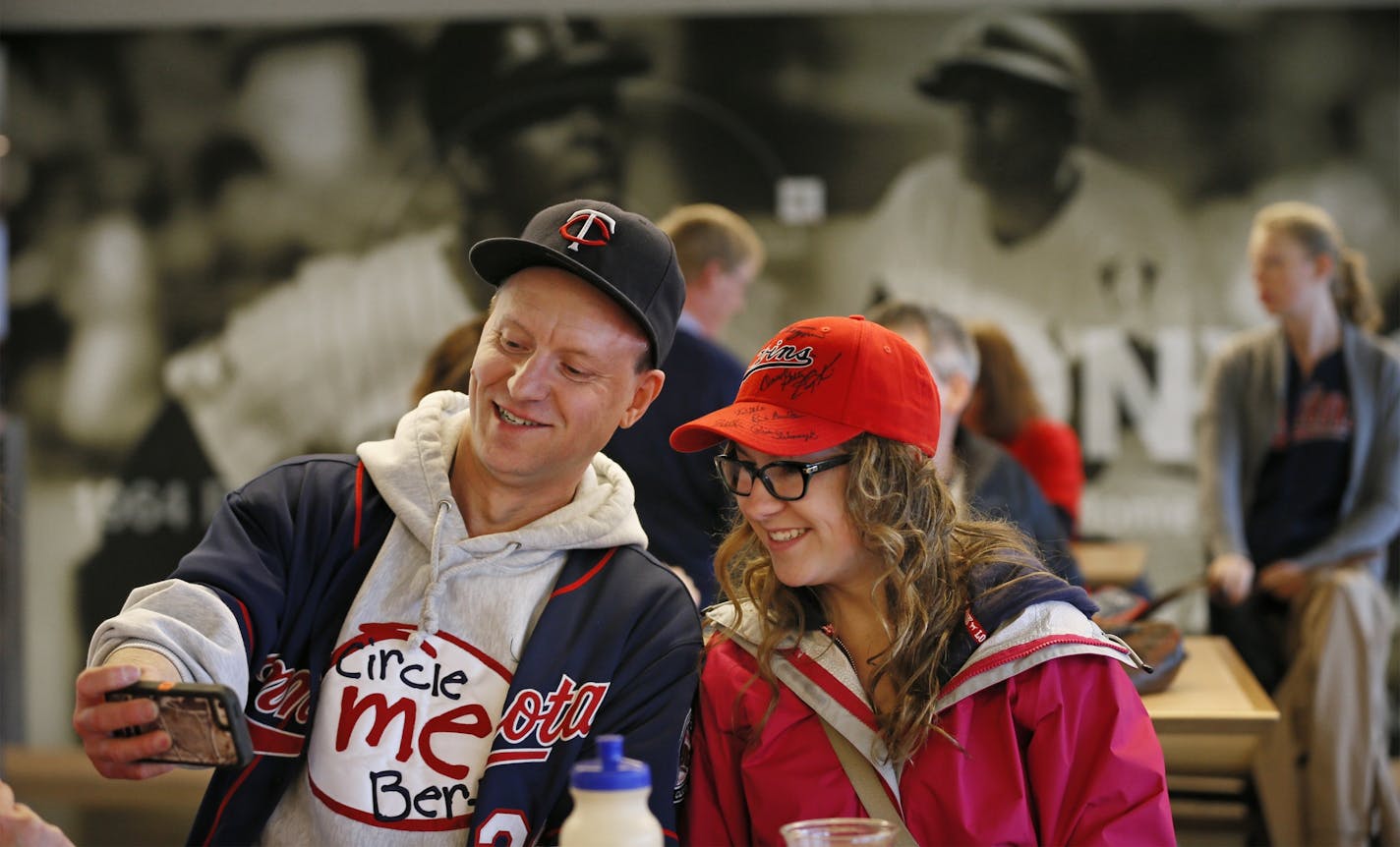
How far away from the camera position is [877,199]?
6.54 meters

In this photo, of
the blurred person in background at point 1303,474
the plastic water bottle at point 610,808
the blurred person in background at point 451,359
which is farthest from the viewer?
the blurred person in background at point 1303,474

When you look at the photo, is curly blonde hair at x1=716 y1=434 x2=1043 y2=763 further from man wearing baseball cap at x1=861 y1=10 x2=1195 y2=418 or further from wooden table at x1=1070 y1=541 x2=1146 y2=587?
man wearing baseball cap at x1=861 y1=10 x2=1195 y2=418

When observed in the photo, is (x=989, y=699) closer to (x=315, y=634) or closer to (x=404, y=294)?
(x=315, y=634)

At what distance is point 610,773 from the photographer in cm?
129

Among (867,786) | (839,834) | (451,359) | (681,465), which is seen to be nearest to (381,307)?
(451,359)

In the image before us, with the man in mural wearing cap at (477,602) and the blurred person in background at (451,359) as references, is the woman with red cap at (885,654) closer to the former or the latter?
the man in mural wearing cap at (477,602)

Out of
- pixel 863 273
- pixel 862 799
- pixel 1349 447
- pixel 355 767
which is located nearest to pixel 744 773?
pixel 862 799

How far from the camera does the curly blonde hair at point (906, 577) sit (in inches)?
71.9

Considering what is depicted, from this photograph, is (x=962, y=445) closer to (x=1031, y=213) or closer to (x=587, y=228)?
(x=587, y=228)

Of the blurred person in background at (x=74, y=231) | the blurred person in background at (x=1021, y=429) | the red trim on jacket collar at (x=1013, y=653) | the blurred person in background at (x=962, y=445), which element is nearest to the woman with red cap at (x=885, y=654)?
the red trim on jacket collar at (x=1013, y=653)

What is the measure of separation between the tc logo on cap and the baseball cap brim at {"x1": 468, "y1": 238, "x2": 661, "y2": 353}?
0.03m

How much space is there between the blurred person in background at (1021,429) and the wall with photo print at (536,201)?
4.77ft

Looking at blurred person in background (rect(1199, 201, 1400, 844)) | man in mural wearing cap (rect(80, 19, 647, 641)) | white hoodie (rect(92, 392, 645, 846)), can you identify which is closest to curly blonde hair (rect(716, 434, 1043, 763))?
white hoodie (rect(92, 392, 645, 846))

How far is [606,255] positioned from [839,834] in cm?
83
